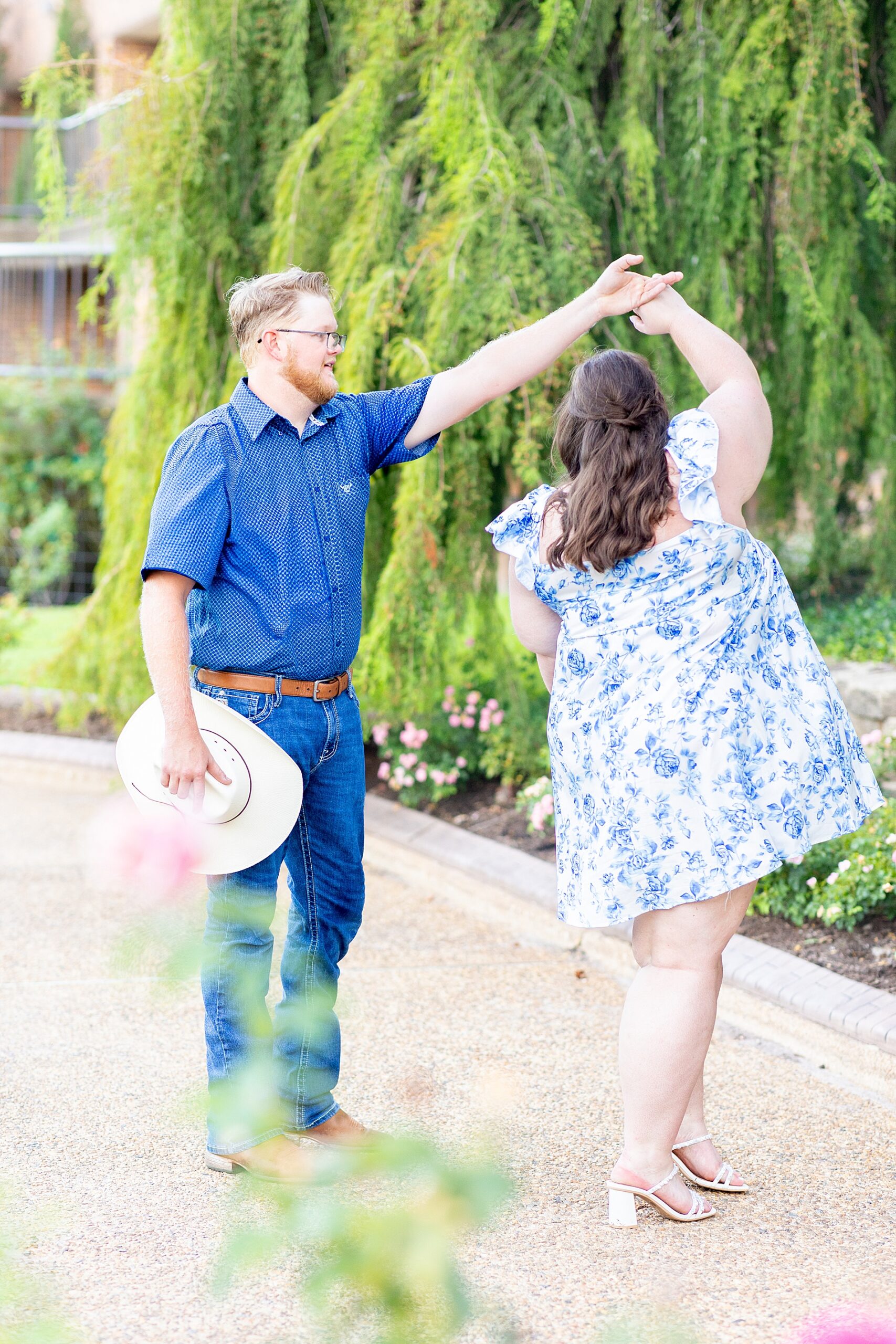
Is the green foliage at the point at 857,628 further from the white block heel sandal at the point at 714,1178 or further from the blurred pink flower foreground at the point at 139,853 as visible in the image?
the blurred pink flower foreground at the point at 139,853

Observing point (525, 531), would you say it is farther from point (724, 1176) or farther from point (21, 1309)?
point (21, 1309)

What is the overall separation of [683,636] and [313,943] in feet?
3.45

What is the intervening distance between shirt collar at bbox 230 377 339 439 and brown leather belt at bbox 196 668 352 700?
18.6 inches

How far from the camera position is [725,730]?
2402 millimetres

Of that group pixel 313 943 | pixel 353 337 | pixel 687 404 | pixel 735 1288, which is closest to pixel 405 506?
pixel 353 337

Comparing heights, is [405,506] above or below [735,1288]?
above

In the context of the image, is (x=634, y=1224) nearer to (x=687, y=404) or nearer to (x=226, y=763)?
(x=226, y=763)

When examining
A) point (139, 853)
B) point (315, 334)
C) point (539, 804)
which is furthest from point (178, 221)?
point (139, 853)

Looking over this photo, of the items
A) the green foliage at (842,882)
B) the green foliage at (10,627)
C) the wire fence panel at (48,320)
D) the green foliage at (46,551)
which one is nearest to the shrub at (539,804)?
the green foliage at (842,882)

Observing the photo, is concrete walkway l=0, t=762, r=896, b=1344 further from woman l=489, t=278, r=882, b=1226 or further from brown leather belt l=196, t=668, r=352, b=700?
brown leather belt l=196, t=668, r=352, b=700

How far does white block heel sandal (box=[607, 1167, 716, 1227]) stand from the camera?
2479 millimetres

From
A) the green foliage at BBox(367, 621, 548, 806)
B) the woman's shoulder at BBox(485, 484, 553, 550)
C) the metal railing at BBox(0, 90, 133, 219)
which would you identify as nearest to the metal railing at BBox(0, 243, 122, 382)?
the metal railing at BBox(0, 90, 133, 219)

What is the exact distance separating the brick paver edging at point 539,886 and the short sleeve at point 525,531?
153 centimetres

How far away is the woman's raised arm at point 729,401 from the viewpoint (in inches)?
96.4
